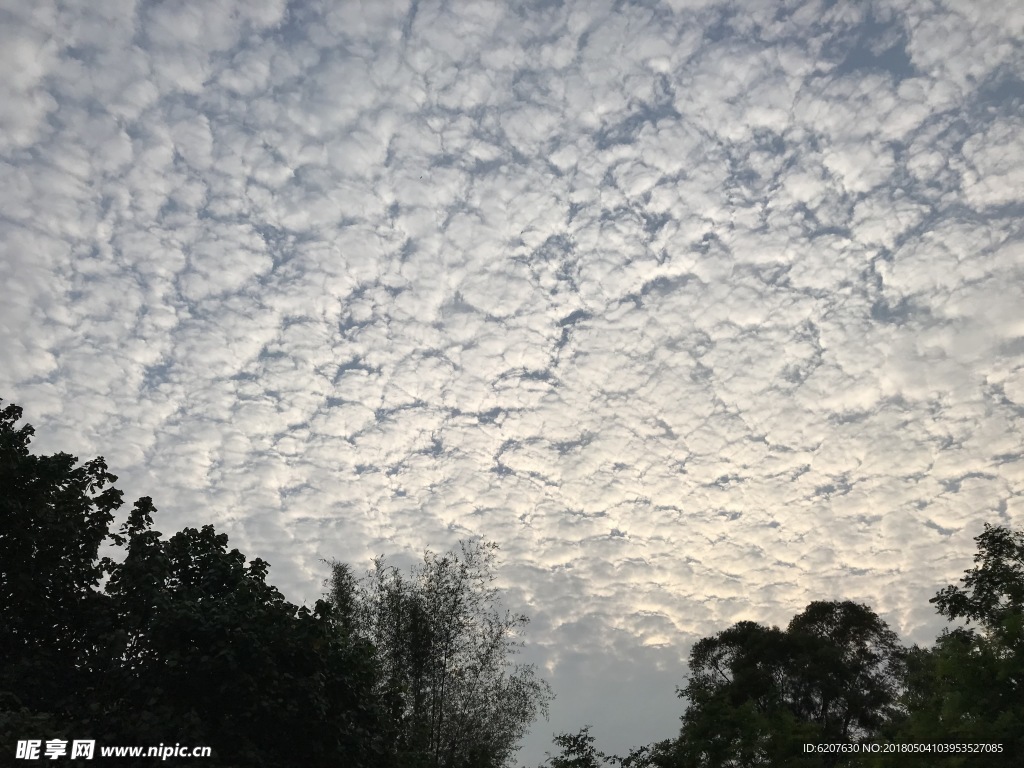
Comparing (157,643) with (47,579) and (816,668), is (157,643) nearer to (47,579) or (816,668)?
(47,579)

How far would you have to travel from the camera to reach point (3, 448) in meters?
20.5

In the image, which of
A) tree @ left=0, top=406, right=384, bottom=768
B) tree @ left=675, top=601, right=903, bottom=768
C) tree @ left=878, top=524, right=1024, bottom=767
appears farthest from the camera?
tree @ left=675, top=601, right=903, bottom=768

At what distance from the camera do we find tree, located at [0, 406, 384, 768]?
56.7ft

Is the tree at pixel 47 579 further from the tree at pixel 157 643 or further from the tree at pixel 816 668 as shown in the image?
the tree at pixel 816 668

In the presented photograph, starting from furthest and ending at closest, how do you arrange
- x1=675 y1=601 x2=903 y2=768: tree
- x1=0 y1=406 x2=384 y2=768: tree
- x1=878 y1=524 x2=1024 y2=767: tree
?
x1=675 y1=601 x2=903 y2=768: tree → x1=878 y1=524 x2=1024 y2=767: tree → x1=0 y1=406 x2=384 y2=768: tree

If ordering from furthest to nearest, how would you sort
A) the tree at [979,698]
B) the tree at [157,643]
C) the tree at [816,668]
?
the tree at [816,668], the tree at [979,698], the tree at [157,643]

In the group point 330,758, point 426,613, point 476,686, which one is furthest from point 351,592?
point 330,758

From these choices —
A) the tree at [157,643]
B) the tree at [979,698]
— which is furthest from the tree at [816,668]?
the tree at [157,643]

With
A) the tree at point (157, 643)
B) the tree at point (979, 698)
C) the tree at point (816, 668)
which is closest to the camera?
the tree at point (157, 643)

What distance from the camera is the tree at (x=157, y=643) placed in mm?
17281

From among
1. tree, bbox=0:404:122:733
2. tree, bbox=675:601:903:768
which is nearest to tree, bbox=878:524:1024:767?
tree, bbox=675:601:903:768

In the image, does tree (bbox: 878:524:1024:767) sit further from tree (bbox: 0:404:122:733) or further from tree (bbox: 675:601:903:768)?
tree (bbox: 0:404:122:733)

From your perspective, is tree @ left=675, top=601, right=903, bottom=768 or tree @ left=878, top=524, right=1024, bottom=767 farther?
tree @ left=675, top=601, right=903, bottom=768

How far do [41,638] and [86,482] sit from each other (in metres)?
4.33
